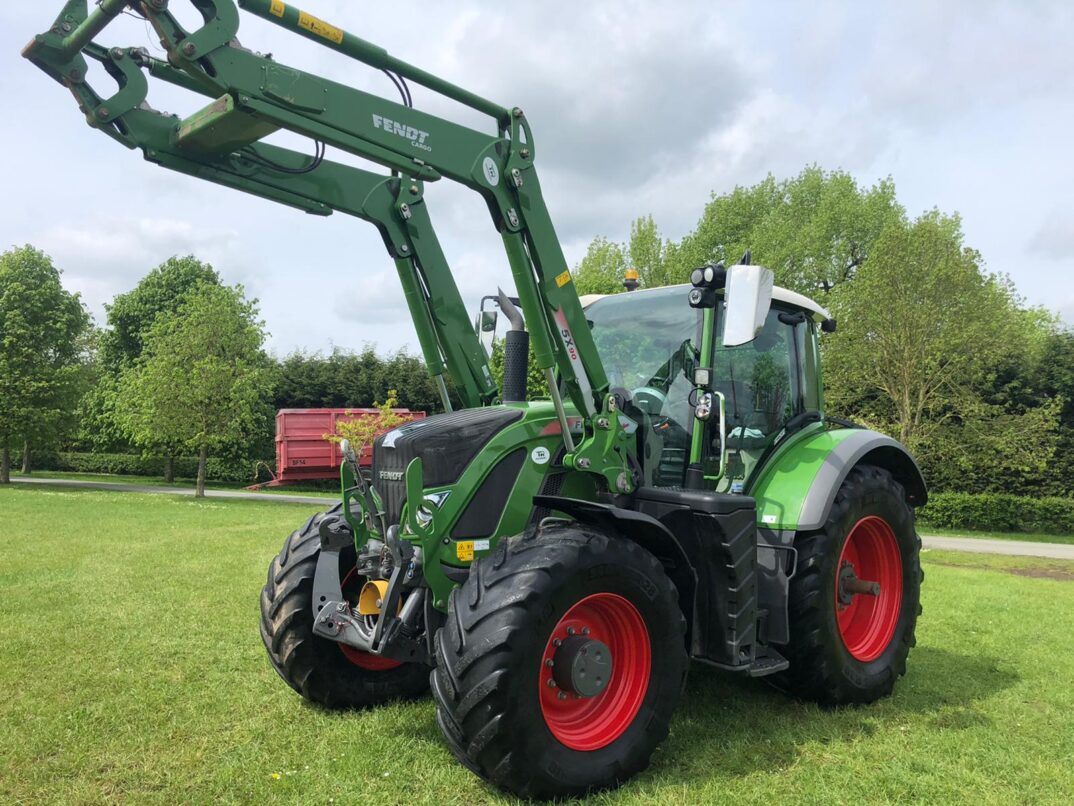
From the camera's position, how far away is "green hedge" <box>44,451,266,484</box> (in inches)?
1206

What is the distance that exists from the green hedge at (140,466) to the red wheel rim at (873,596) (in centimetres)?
2828

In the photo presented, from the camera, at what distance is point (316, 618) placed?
13.5 ft

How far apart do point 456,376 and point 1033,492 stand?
20081 millimetres

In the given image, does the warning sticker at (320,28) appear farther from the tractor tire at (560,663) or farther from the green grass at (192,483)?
the green grass at (192,483)

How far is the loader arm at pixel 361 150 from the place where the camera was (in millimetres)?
3199

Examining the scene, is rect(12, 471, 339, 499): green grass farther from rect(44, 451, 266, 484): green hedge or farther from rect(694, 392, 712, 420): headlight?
rect(694, 392, 712, 420): headlight

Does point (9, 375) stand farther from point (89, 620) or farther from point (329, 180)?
point (329, 180)

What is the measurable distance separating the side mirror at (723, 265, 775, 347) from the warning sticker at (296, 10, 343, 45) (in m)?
2.15

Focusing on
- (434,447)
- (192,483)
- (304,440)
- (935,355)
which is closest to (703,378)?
(434,447)

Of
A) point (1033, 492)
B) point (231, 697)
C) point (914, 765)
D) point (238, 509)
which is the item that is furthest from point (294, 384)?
point (914, 765)

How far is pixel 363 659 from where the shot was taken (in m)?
4.51

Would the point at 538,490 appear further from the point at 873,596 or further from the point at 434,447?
the point at 873,596

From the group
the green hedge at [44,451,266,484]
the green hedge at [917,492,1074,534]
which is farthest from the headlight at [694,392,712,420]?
the green hedge at [44,451,266,484]

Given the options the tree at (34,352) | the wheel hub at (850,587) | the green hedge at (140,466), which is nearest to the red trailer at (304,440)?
the green hedge at (140,466)
